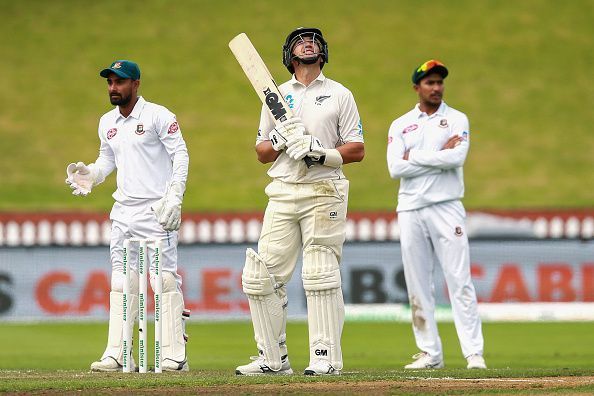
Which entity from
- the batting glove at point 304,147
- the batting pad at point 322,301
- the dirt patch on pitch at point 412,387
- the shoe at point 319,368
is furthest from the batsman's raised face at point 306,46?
the dirt patch on pitch at point 412,387

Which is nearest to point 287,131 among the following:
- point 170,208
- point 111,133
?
point 170,208

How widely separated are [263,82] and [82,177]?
1.71 meters

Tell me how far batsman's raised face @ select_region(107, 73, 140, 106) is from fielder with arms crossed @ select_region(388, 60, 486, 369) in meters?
1.96

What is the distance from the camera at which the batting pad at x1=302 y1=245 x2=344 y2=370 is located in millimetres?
8773

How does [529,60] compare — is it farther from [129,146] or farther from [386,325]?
[129,146]

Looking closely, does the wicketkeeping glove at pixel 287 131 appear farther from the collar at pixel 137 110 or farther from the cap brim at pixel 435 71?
the cap brim at pixel 435 71

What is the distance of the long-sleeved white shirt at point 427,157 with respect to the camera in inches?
416

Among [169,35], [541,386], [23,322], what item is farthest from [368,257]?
[169,35]

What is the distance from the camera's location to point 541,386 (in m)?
8.38

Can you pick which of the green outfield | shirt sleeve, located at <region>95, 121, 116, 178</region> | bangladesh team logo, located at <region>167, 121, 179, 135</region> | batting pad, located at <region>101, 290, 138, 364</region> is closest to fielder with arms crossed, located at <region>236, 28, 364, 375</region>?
bangladesh team logo, located at <region>167, 121, 179, 135</region>

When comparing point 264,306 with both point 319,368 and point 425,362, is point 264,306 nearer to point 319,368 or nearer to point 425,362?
point 319,368

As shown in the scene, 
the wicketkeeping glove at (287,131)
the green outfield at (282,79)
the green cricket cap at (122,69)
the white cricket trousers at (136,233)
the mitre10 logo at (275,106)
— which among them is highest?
the green outfield at (282,79)

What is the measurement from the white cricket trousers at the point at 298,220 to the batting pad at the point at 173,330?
1.10 metres

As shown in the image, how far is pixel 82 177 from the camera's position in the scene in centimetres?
1008
